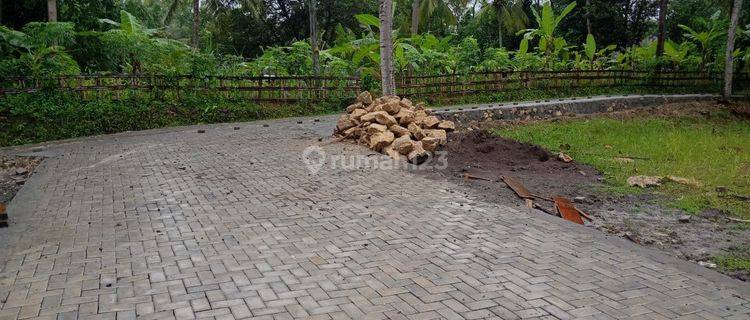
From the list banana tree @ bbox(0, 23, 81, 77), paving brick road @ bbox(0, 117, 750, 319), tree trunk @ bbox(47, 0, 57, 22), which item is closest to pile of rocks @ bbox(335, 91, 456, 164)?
paving brick road @ bbox(0, 117, 750, 319)

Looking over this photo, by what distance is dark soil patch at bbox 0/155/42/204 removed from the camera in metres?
7.04

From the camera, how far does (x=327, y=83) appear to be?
51.0 ft

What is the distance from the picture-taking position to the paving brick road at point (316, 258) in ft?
11.4

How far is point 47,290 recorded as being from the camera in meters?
3.68

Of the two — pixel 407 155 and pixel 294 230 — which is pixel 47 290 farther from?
pixel 407 155

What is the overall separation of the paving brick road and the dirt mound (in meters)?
1.15

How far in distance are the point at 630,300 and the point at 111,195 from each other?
570cm

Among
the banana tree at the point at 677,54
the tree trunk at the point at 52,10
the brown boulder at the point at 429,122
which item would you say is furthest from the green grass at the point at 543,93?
the tree trunk at the point at 52,10

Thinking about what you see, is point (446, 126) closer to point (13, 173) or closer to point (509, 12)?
point (13, 173)

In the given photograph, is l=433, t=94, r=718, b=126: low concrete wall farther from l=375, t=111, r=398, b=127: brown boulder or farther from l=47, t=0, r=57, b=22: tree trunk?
l=47, t=0, r=57, b=22: tree trunk

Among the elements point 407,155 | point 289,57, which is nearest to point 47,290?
point 407,155

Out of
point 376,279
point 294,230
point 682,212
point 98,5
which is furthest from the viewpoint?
point 98,5

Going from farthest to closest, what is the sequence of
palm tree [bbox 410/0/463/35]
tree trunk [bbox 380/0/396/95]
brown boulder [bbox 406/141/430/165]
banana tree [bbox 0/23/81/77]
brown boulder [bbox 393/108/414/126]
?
palm tree [bbox 410/0/463/35] → banana tree [bbox 0/23/81/77] → tree trunk [bbox 380/0/396/95] → brown boulder [bbox 393/108/414/126] → brown boulder [bbox 406/141/430/165]

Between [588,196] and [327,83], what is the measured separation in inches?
403
